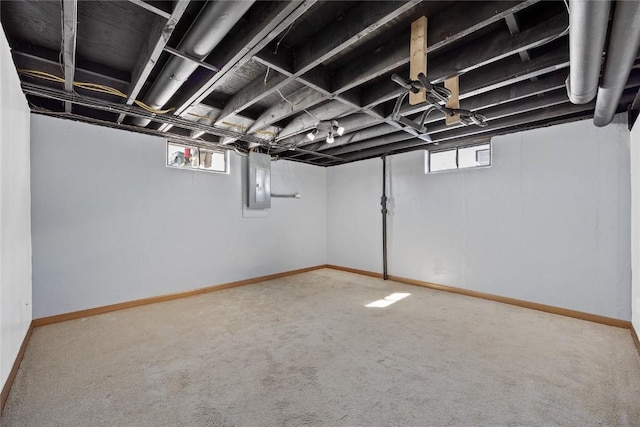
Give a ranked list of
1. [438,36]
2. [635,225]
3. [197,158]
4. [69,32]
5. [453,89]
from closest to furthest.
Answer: [69,32], [438,36], [453,89], [635,225], [197,158]

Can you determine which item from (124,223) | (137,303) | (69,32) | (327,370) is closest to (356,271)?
(327,370)

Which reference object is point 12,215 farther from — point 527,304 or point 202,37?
point 527,304

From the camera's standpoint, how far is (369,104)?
8.87ft

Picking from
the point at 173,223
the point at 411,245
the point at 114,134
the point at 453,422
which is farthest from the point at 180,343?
the point at 411,245

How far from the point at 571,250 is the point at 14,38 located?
5490 mm

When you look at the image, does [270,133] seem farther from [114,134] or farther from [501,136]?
[501,136]

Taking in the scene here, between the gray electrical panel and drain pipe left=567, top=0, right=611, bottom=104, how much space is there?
386 centimetres

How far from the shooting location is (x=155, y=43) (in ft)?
5.73

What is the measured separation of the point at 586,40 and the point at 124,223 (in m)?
4.39

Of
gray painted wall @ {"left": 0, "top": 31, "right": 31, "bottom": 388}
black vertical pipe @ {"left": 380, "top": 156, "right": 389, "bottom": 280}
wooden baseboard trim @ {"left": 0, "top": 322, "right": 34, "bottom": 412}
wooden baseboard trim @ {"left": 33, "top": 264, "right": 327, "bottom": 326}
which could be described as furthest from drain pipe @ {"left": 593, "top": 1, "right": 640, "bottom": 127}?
wooden baseboard trim @ {"left": 33, "top": 264, "right": 327, "bottom": 326}

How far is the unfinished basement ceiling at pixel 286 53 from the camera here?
1.58 meters

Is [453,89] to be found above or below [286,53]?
below

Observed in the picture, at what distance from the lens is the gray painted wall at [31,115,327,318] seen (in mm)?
2928

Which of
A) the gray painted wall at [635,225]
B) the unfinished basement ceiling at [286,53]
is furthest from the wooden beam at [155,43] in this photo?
the gray painted wall at [635,225]
